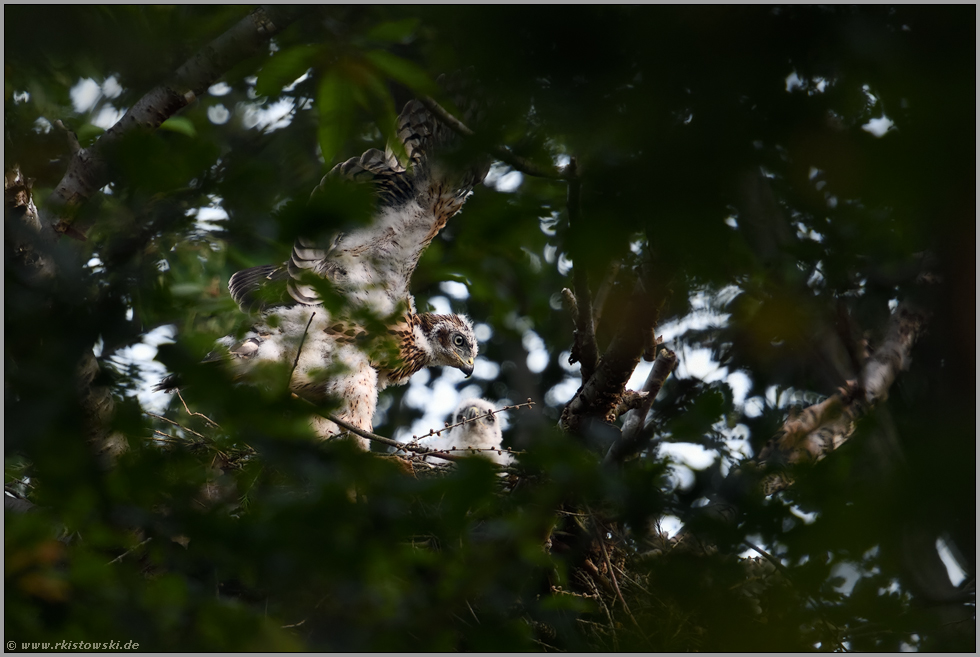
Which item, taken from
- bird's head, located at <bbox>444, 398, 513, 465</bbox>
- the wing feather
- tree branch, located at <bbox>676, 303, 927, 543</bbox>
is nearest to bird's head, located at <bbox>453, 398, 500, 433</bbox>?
bird's head, located at <bbox>444, 398, 513, 465</bbox>

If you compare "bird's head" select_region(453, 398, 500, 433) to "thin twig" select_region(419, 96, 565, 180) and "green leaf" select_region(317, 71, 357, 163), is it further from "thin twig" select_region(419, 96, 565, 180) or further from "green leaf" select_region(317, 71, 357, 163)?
"thin twig" select_region(419, 96, 565, 180)

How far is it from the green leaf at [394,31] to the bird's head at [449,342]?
3.53m

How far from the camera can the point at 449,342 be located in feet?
16.8

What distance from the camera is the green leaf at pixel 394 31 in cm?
166

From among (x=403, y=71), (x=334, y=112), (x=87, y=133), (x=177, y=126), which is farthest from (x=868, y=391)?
(x=87, y=133)

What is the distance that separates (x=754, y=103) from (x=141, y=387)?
145cm

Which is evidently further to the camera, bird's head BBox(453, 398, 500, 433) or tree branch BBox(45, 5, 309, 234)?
bird's head BBox(453, 398, 500, 433)

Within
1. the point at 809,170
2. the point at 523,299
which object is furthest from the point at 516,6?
the point at 523,299

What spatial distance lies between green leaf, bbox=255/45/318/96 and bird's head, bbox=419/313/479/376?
3470 mm

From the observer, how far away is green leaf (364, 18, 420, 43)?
5.45 ft

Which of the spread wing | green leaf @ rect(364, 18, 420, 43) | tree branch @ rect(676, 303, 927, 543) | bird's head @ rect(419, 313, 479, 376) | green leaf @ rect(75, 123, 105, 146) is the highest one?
green leaf @ rect(364, 18, 420, 43)

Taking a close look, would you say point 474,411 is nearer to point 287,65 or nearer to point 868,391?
point 868,391

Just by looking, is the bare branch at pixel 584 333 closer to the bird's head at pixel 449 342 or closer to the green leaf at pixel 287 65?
the green leaf at pixel 287 65

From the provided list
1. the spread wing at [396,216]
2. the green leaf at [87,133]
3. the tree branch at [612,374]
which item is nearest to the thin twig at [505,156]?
the tree branch at [612,374]
